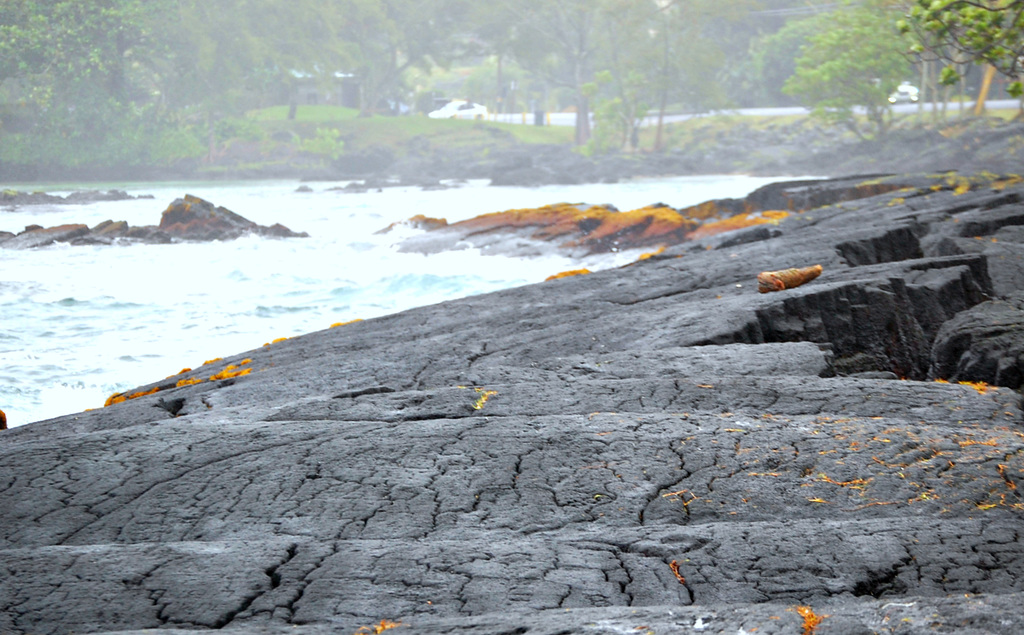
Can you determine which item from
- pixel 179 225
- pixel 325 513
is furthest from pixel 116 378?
pixel 179 225

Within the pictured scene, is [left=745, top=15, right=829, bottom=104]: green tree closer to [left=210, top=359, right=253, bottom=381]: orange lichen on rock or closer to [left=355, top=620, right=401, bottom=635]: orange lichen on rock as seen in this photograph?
[left=210, top=359, right=253, bottom=381]: orange lichen on rock

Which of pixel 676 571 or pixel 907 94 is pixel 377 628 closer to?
pixel 676 571

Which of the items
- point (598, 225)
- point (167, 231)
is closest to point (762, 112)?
point (598, 225)

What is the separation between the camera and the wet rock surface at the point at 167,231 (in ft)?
72.4

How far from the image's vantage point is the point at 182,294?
1683 cm

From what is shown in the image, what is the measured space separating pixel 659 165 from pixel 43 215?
111 ft

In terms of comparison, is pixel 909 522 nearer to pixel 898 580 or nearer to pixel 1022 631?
pixel 898 580

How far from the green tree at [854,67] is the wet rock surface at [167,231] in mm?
28027

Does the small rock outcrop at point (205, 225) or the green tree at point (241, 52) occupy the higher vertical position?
the green tree at point (241, 52)

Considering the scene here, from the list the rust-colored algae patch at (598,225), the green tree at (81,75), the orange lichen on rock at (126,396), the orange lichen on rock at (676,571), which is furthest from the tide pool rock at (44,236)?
the orange lichen on rock at (676,571)

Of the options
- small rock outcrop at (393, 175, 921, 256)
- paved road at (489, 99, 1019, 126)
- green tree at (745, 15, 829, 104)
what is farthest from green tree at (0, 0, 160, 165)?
green tree at (745, 15, 829, 104)

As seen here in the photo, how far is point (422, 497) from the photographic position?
366 cm

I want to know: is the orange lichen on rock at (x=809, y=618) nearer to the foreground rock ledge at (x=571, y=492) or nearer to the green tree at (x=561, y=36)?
the foreground rock ledge at (x=571, y=492)

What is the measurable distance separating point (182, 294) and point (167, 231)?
Result: 889 cm
